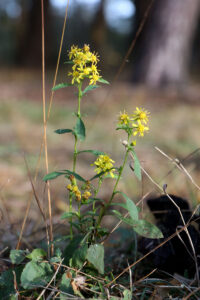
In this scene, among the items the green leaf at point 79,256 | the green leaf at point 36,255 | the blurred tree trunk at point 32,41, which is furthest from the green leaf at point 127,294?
the blurred tree trunk at point 32,41

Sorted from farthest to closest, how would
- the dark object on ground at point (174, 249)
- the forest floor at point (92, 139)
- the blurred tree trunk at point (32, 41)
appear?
1. the blurred tree trunk at point (32, 41)
2. the forest floor at point (92, 139)
3. the dark object on ground at point (174, 249)

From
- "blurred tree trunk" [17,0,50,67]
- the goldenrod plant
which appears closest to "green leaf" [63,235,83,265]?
the goldenrod plant

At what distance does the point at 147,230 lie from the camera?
3.35 feet

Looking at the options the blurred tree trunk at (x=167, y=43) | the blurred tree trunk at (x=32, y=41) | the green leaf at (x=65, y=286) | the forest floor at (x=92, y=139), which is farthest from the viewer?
the blurred tree trunk at (x=32, y=41)

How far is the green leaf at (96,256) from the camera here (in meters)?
0.99

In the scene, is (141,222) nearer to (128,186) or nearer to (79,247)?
(79,247)

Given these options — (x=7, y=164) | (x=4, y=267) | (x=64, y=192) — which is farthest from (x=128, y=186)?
(x=4, y=267)

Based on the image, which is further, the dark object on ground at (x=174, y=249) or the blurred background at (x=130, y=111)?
the blurred background at (x=130, y=111)

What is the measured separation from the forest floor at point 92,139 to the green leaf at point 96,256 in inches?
24.3

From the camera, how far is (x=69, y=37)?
54.8ft

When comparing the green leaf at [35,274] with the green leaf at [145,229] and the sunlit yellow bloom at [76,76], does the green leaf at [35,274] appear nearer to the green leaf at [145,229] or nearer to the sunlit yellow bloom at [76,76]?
the green leaf at [145,229]

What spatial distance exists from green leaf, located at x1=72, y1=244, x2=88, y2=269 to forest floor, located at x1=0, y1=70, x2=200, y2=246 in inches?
22.1

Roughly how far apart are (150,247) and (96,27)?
1192 cm

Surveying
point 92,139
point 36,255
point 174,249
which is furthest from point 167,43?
point 36,255
